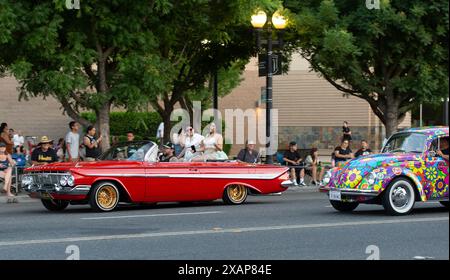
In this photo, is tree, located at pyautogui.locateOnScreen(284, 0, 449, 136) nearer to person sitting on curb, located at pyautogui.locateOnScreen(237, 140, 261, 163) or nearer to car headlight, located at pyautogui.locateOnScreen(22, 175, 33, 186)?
person sitting on curb, located at pyautogui.locateOnScreen(237, 140, 261, 163)

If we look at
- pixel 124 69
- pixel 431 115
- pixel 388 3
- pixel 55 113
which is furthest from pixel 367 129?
pixel 124 69

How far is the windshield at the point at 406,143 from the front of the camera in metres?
15.5

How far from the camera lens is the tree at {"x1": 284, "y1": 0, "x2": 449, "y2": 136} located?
2447 cm

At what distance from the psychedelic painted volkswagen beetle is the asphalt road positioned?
0.32 meters

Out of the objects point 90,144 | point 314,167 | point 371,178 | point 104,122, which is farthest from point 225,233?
point 314,167

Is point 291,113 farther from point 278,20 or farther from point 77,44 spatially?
point 77,44

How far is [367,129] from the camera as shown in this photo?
4509 centimetres

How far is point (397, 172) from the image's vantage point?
A: 48.3 feet

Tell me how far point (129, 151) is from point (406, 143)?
5329mm

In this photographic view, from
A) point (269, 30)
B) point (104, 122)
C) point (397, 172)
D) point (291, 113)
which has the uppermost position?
point (269, 30)

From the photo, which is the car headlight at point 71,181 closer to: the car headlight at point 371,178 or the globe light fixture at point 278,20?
the car headlight at point 371,178

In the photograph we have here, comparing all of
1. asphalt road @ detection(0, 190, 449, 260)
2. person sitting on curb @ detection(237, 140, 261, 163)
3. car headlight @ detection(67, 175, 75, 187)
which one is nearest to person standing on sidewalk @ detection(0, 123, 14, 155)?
asphalt road @ detection(0, 190, 449, 260)

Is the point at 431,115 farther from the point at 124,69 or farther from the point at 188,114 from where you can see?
the point at 124,69

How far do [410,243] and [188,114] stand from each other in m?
26.0
